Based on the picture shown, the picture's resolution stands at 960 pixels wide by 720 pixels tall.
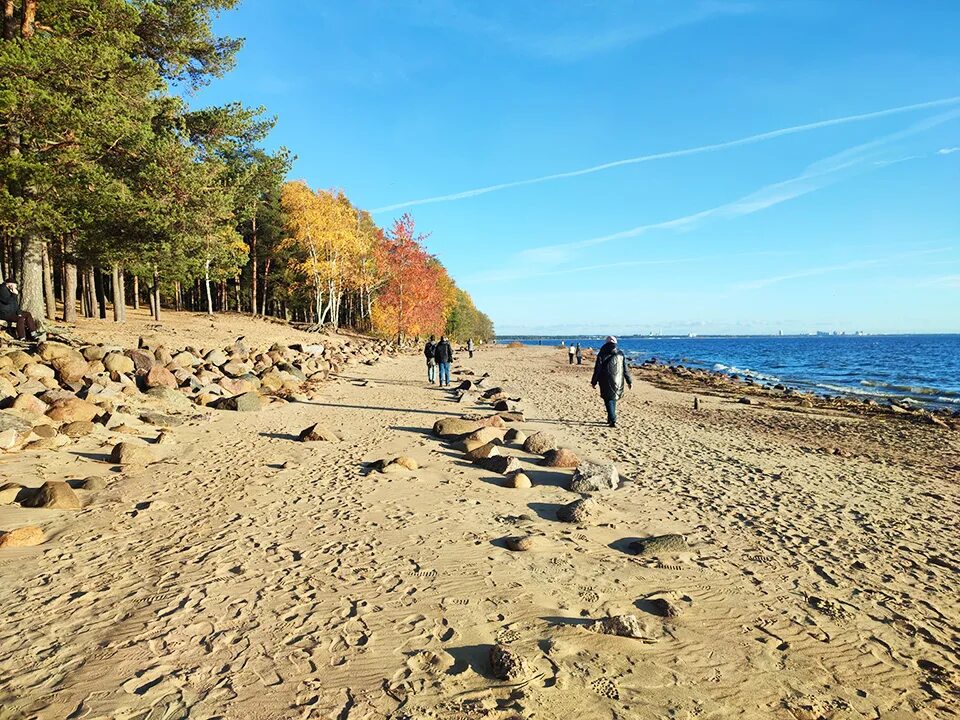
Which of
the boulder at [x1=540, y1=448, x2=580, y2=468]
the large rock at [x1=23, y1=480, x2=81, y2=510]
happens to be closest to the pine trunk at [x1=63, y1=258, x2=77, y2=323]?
the large rock at [x1=23, y1=480, x2=81, y2=510]

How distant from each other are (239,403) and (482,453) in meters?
8.31

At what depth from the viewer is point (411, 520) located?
729 centimetres

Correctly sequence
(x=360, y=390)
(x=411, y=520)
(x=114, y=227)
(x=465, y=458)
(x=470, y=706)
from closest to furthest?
(x=470, y=706), (x=411, y=520), (x=465, y=458), (x=114, y=227), (x=360, y=390)

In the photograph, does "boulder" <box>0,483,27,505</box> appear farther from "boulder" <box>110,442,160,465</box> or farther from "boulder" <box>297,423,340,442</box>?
"boulder" <box>297,423,340,442</box>

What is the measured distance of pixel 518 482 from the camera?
352 inches

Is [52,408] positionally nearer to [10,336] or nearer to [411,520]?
[10,336]

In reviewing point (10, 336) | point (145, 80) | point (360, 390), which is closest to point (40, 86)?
point (145, 80)

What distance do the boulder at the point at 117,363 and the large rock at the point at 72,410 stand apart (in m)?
3.18

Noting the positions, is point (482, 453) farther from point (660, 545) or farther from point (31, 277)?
point (31, 277)

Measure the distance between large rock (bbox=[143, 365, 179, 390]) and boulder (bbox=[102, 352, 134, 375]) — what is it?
49 cm

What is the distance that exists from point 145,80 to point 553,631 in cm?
1883

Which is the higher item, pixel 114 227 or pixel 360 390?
pixel 114 227

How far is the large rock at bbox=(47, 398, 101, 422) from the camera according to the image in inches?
418

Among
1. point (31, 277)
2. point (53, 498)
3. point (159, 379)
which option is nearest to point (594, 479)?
point (53, 498)
